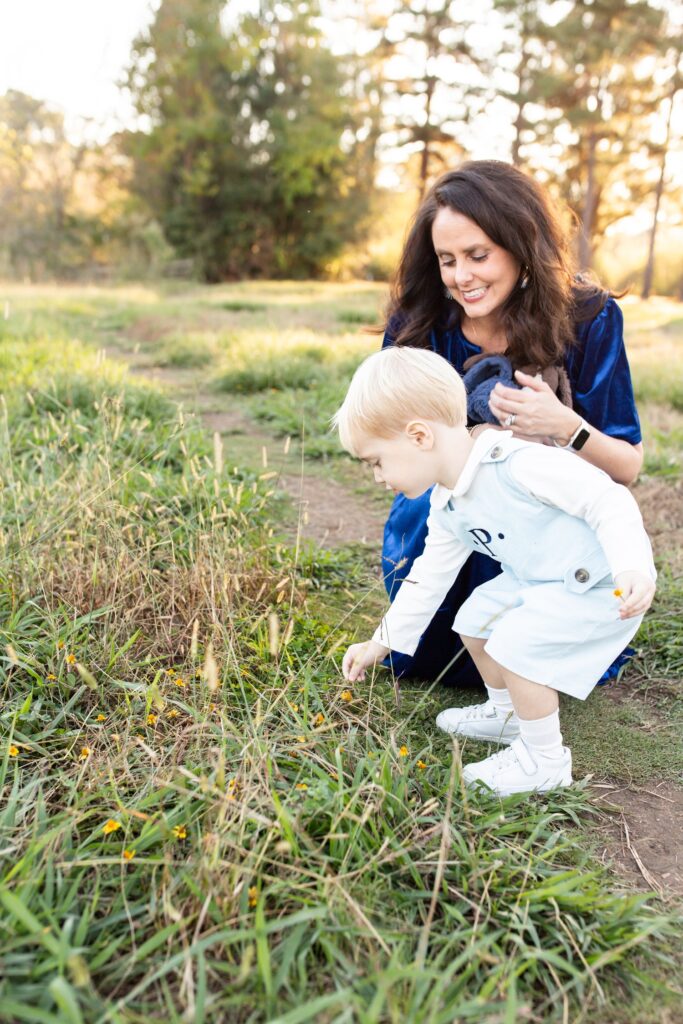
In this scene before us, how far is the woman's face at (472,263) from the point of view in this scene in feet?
7.27

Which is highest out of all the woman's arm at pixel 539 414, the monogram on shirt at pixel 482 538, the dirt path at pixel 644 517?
the woman's arm at pixel 539 414

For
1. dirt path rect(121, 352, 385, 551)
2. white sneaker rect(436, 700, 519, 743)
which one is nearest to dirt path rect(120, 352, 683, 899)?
dirt path rect(121, 352, 385, 551)

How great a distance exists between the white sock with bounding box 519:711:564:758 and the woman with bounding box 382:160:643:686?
391 mm

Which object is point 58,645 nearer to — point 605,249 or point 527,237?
point 527,237

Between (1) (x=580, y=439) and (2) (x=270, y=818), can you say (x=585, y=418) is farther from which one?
(2) (x=270, y=818)

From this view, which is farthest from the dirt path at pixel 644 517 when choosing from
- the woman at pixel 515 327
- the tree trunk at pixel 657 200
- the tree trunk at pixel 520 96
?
the tree trunk at pixel 520 96

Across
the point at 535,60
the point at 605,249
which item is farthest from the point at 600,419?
the point at 605,249

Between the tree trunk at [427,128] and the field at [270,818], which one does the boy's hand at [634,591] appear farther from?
the tree trunk at [427,128]

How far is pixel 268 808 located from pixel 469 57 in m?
26.5

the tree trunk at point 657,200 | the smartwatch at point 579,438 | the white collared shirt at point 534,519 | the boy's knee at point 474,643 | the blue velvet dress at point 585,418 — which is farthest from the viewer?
the tree trunk at point 657,200

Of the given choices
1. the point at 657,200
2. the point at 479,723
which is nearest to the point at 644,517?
the point at 479,723

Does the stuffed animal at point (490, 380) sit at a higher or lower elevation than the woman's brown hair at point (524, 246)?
lower

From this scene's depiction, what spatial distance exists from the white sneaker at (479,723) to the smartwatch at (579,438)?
27.6 inches

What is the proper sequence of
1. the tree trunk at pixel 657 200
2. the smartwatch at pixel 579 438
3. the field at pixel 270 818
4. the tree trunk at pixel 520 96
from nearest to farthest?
the field at pixel 270 818 < the smartwatch at pixel 579 438 < the tree trunk at pixel 657 200 < the tree trunk at pixel 520 96
